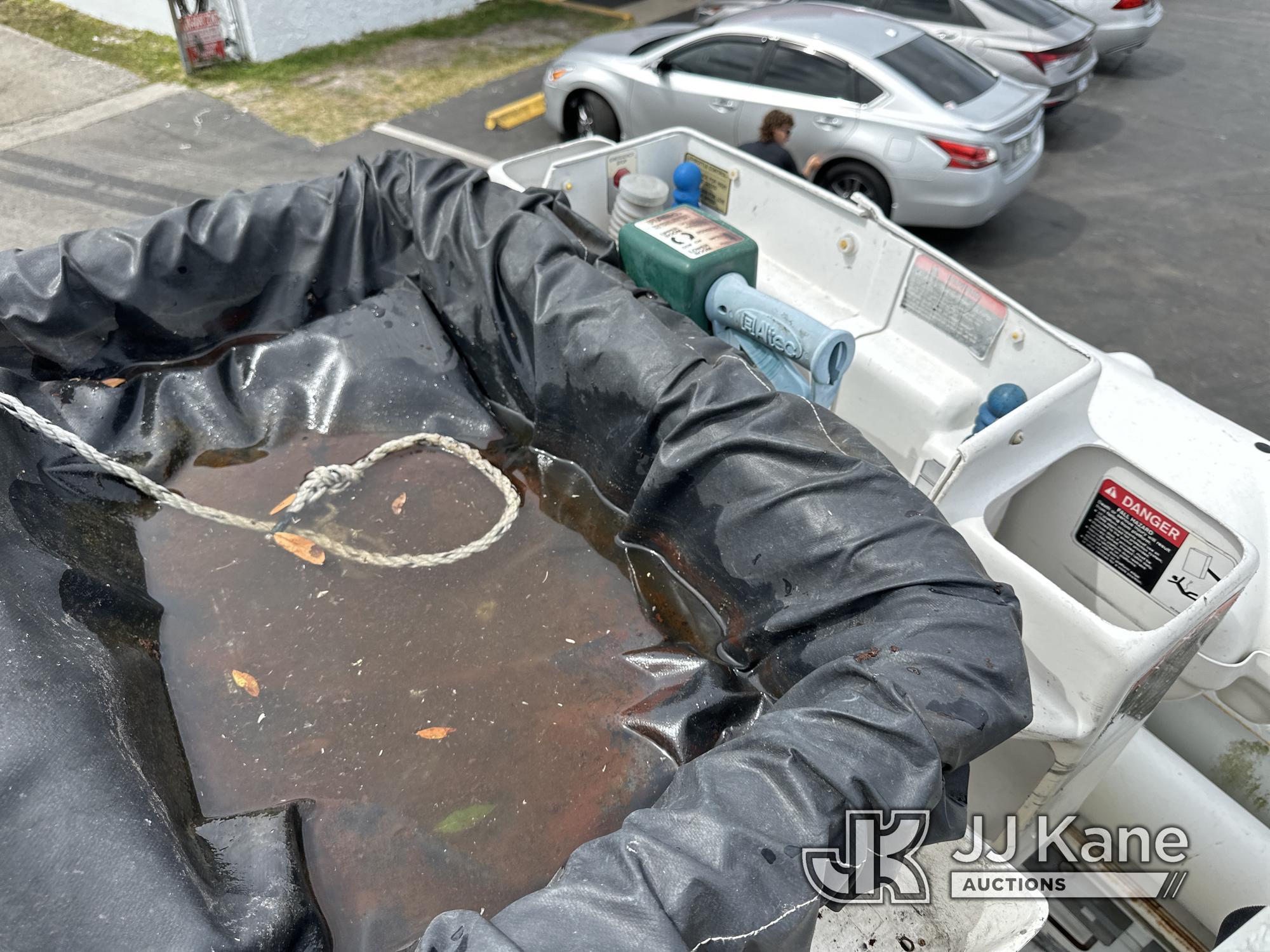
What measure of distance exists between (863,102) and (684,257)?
128 inches

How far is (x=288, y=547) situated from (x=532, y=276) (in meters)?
1.14

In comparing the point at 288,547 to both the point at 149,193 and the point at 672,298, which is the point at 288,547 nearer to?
the point at 672,298

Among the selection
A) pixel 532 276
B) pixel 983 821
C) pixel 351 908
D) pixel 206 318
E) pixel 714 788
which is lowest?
pixel 983 821

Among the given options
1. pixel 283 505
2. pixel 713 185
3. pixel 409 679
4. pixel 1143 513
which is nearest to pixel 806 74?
pixel 713 185

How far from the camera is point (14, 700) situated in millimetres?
1719

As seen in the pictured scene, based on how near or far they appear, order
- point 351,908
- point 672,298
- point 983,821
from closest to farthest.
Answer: point 351,908
point 983,821
point 672,298

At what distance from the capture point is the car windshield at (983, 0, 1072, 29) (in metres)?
6.90

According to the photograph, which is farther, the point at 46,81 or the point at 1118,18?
the point at 1118,18

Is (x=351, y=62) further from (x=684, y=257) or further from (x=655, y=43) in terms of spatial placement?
(x=684, y=257)

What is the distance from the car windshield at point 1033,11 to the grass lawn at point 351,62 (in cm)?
445

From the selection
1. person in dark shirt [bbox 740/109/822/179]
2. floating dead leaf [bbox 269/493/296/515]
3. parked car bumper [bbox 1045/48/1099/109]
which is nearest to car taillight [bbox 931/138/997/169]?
person in dark shirt [bbox 740/109/822/179]

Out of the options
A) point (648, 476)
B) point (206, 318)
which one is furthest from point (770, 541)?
point (206, 318)

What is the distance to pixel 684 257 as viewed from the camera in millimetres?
2977

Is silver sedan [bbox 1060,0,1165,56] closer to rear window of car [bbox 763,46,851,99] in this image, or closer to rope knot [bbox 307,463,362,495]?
rear window of car [bbox 763,46,851,99]
